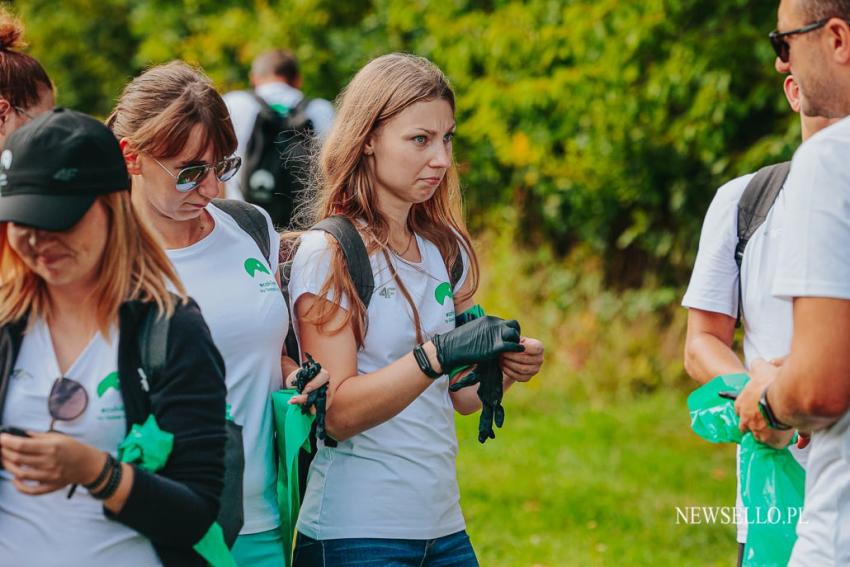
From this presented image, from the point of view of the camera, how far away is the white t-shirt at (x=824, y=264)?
2160 mm

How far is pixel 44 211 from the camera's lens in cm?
214

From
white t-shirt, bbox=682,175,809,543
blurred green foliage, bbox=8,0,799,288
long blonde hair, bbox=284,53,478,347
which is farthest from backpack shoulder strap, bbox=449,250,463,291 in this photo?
blurred green foliage, bbox=8,0,799,288

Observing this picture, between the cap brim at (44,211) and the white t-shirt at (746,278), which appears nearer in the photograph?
the cap brim at (44,211)

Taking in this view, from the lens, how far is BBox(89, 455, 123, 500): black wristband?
6.86 ft

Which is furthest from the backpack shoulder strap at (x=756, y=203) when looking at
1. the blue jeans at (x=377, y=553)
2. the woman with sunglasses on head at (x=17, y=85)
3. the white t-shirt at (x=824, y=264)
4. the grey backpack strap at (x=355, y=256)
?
the woman with sunglasses on head at (x=17, y=85)

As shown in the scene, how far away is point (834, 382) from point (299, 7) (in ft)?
33.2

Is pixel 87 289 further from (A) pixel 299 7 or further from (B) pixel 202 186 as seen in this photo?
(A) pixel 299 7

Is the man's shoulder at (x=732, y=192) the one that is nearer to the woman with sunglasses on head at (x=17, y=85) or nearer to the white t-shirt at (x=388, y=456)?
the white t-shirt at (x=388, y=456)

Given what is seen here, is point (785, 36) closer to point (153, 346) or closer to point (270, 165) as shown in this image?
point (153, 346)

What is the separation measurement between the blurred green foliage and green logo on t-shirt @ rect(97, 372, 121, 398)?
4409 millimetres

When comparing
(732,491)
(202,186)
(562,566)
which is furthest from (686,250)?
(202,186)

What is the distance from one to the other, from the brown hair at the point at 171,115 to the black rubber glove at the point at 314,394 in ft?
1.90

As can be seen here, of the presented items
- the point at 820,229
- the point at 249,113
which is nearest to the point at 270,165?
the point at 249,113

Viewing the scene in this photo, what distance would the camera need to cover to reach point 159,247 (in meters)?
2.36
